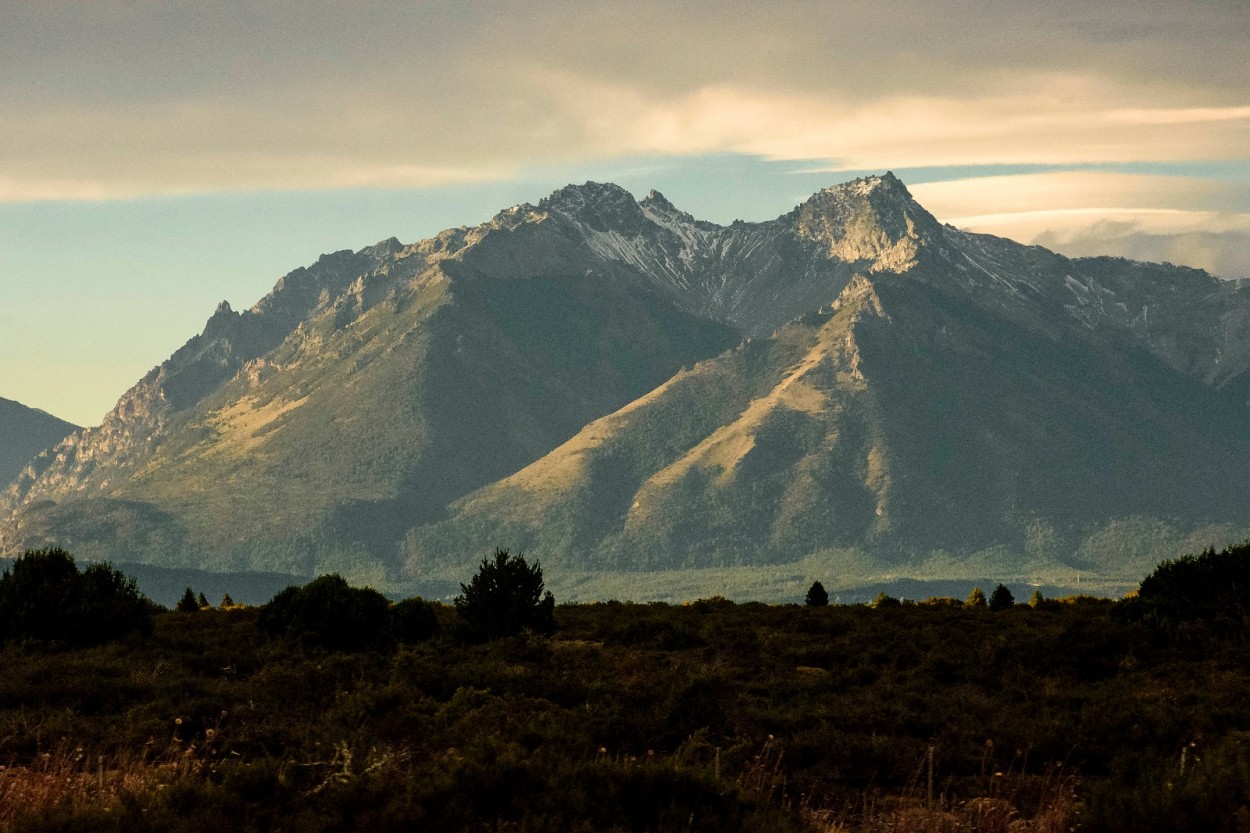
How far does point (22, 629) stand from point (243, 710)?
13.5 meters

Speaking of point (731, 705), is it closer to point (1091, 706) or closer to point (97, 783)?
point (1091, 706)

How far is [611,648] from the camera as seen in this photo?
4381 centimetres

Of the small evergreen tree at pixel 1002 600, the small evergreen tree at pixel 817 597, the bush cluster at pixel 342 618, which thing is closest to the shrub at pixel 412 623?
the bush cluster at pixel 342 618

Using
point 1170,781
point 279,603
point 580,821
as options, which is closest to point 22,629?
point 279,603

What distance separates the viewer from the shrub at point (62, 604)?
4238cm

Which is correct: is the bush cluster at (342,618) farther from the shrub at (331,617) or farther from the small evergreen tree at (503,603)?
the small evergreen tree at (503,603)

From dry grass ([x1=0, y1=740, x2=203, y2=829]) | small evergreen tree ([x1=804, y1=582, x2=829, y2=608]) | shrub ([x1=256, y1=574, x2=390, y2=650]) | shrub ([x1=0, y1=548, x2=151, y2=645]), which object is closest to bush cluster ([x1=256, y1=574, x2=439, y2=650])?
shrub ([x1=256, y1=574, x2=390, y2=650])

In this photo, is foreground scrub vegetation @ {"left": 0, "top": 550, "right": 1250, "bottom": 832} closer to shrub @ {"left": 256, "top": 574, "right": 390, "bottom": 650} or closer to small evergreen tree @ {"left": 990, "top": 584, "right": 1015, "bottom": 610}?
shrub @ {"left": 256, "top": 574, "right": 390, "bottom": 650}

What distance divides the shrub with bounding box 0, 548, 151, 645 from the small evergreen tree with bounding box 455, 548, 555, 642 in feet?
32.1

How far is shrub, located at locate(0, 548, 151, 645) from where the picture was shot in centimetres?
4238

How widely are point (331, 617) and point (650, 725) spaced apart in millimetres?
14731

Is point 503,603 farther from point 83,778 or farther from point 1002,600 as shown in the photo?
point 1002,600

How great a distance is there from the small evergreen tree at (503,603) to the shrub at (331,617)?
265 centimetres

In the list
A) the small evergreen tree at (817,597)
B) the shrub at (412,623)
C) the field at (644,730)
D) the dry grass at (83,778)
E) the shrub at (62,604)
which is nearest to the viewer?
the dry grass at (83,778)
